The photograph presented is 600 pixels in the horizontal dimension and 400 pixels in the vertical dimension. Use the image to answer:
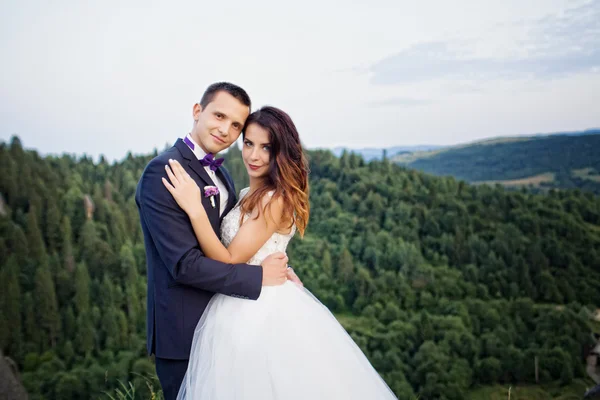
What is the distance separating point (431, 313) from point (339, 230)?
20003 mm

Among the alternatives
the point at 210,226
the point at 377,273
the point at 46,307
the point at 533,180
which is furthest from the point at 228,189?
the point at 533,180

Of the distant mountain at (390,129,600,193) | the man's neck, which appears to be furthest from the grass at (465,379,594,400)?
the distant mountain at (390,129,600,193)

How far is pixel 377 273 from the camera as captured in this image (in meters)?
66.1

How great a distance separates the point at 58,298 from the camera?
46.4 m

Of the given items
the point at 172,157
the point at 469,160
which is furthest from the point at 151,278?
the point at 469,160

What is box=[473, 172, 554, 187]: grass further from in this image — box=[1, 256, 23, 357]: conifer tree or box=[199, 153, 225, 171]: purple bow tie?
box=[199, 153, 225, 171]: purple bow tie

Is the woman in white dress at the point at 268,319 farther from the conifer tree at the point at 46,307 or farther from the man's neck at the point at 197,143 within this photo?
the conifer tree at the point at 46,307

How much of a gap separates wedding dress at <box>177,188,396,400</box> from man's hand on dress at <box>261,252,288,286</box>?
0.06m

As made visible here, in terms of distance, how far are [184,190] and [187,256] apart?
34 cm

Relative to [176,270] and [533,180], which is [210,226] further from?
[533,180]

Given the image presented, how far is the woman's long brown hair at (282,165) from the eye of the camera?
2.82 m

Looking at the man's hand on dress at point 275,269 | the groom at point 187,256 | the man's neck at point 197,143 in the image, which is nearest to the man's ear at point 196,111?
the groom at point 187,256

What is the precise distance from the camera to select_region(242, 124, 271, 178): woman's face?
2.84m

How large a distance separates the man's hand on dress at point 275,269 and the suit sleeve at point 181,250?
0.44 ft
